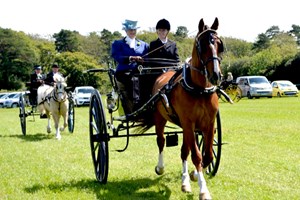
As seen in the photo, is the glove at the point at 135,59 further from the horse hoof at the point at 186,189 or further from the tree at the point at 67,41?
the tree at the point at 67,41

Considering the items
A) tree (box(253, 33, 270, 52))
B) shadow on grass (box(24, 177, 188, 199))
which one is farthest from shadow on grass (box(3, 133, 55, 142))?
tree (box(253, 33, 270, 52))

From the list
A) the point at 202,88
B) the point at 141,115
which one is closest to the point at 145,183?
the point at 141,115

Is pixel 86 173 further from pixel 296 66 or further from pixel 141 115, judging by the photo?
pixel 296 66

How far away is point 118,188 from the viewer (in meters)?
7.38

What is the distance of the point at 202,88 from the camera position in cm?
609

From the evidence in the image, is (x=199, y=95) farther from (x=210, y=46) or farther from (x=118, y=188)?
(x=118, y=188)

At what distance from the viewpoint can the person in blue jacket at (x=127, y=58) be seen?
7.94 metres

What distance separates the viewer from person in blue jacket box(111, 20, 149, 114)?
7941 mm

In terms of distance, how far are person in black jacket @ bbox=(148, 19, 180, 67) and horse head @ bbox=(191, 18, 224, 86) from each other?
1.84 m

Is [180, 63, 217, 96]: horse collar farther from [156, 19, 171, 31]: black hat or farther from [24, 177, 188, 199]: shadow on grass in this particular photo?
[24, 177, 188, 199]: shadow on grass

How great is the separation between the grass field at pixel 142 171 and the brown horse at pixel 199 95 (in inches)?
26.1

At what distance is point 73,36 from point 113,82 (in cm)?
9469

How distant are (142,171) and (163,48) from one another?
242cm

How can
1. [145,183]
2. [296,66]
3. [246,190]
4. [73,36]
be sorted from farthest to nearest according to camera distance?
[73,36] < [296,66] < [145,183] < [246,190]
